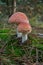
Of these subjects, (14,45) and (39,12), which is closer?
(14,45)

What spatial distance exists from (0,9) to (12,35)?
7.50 feet

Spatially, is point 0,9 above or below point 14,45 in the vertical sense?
above

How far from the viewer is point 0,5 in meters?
5.09

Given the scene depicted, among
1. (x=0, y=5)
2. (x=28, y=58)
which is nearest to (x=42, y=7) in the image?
(x=0, y=5)

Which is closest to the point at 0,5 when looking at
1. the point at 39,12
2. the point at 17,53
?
the point at 39,12

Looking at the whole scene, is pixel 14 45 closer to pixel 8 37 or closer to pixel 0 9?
pixel 8 37

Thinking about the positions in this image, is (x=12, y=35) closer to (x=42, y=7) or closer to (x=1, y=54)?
(x=1, y=54)

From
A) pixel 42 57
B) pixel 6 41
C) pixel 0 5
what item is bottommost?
pixel 42 57

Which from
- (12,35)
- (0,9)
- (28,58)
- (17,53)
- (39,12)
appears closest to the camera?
(28,58)

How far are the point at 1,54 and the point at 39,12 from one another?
360cm

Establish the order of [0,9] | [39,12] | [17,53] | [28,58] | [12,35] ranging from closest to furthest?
[28,58], [17,53], [12,35], [0,9], [39,12]

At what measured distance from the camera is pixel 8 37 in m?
2.69

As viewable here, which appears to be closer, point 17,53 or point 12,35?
point 17,53

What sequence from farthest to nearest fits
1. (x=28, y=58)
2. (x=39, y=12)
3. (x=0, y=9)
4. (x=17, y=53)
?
(x=39, y=12)
(x=0, y=9)
(x=17, y=53)
(x=28, y=58)
